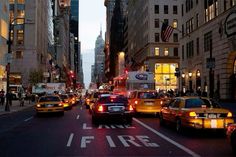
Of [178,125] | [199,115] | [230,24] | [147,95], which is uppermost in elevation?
[230,24]

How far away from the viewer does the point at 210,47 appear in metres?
38.0

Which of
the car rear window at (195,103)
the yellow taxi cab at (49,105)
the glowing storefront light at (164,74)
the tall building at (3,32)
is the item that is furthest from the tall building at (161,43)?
the car rear window at (195,103)

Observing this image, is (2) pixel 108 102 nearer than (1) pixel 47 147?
No

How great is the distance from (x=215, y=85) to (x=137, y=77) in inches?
510

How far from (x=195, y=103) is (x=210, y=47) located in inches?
825

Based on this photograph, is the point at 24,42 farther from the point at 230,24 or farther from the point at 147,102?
the point at 147,102

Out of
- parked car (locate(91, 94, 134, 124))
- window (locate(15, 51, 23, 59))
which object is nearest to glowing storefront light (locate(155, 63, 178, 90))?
window (locate(15, 51, 23, 59))

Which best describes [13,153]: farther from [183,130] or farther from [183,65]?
[183,65]

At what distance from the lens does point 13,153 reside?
13.0m

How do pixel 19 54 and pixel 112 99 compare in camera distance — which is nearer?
pixel 112 99

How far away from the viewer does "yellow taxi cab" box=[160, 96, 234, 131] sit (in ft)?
54.2

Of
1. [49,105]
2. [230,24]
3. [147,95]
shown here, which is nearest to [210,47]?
[230,24]

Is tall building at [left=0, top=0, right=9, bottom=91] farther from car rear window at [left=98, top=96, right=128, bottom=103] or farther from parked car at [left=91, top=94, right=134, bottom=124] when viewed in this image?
parked car at [left=91, top=94, right=134, bottom=124]

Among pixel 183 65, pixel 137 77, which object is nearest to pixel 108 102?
pixel 137 77
